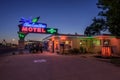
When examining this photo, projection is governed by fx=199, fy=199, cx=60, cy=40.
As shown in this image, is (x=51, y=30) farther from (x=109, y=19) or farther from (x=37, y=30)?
(x=109, y=19)

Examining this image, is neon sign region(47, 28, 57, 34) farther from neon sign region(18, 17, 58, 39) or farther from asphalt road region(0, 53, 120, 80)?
asphalt road region(0, 53, 120, 80)

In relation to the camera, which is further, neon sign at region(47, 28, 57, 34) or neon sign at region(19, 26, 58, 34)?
neon sign at region(47, 28, 57, 34)

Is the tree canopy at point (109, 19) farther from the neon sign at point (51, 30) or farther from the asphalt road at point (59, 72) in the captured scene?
the neon sign at point (51, 30)

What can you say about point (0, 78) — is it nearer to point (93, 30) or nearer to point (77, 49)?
point (93, 30)

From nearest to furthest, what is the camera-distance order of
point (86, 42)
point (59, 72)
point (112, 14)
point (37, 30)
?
point (59, 72), point (112, 14), point (86, 42), point (37, 30)

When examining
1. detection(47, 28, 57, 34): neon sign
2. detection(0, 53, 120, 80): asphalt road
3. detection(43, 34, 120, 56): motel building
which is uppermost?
detection(47, 28, 57, 34): neon sign

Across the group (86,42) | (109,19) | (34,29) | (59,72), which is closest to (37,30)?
(34,29)

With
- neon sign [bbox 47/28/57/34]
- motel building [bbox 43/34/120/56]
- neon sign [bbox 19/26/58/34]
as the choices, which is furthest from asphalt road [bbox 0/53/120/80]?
neon sign [bbox 47/28/57/34]

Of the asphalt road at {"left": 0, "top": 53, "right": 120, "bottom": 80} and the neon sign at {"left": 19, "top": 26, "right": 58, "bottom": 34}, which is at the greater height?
the neon sign at {"left": 19, "top": 26, "right": 58, "bottom": 34}

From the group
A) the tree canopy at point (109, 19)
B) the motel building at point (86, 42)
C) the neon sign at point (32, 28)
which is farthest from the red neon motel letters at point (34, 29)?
the tree canopy at point (109, 19)

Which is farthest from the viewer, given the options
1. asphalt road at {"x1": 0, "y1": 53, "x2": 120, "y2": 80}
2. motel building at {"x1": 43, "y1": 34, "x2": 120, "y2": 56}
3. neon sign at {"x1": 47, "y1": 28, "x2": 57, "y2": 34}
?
neon sign at {"x1": 47, "y1": 28, "x2": 57, "y2": 34}

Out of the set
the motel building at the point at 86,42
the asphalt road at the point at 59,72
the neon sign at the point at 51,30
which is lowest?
the asphalt road at the point at 59,72

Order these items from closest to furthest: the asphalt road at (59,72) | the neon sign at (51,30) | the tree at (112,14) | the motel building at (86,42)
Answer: the asphalt road at (59,72), the tree at (112,14), the motel building at (86,42), the neon sign at (51,30)

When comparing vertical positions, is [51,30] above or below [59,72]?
above
